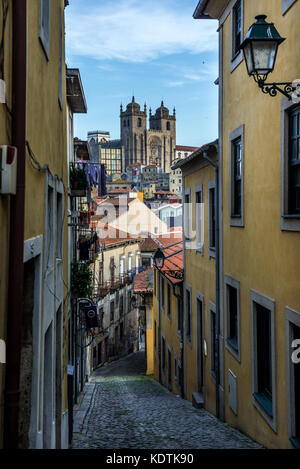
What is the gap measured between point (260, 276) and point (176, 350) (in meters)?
11.9

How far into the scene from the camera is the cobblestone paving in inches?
351

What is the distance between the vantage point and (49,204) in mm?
8008

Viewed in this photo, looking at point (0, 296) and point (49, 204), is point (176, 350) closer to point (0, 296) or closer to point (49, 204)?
point (49, 204)

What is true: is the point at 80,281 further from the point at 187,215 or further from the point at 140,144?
the point at 140,144

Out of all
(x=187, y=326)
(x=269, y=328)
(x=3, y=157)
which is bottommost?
(x=187, y=326)

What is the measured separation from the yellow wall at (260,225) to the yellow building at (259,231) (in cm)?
1

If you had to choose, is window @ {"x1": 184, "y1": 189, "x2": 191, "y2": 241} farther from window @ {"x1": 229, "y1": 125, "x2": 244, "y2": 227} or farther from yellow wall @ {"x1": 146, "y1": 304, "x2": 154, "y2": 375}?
yellow wall @ {"x1": 146, "y1": 304, "x2": 154, "y2": 375}

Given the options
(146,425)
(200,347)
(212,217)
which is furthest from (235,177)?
(200,347)

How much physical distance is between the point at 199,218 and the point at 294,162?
7.83m

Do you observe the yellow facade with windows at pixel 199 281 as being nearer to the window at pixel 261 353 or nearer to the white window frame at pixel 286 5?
the window at pixel 261 353

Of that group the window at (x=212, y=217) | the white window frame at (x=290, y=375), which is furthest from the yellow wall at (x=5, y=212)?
the window at (x=212, y=217)

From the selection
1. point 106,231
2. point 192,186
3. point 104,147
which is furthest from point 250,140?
point 104,147

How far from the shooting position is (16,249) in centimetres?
440

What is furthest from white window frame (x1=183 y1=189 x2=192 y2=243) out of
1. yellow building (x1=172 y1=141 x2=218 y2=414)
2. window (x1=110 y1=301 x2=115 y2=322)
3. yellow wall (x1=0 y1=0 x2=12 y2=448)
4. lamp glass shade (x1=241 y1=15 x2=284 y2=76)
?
window (x1=110 y1=301 x2=115 y2=322)
